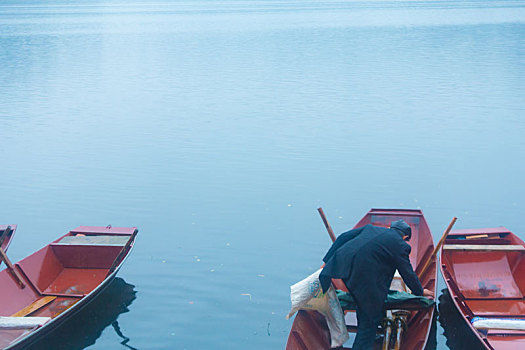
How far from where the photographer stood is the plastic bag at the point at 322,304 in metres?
7.88

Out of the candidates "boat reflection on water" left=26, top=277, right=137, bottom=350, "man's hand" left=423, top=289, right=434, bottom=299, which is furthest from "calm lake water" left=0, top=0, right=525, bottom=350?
"man's hand" left=423, top=289, right=434, bottom=299

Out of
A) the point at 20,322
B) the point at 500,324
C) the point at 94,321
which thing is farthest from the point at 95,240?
the point at 500,324

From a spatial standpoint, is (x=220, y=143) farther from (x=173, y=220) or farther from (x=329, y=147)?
(x=173, y=220)

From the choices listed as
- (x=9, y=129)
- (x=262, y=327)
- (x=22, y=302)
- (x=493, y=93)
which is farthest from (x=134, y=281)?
(x=493, y=93)

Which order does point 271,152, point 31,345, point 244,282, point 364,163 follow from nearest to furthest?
point 31,345 → point 244,282 → point 364,163 → point 271,152

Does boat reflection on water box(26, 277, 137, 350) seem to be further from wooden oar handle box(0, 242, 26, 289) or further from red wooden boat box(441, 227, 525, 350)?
red wooden boat box(441, 227, 525, 350)

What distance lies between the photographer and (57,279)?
1102 cm

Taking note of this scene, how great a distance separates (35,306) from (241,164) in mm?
8874

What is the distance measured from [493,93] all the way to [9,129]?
20.6 meters

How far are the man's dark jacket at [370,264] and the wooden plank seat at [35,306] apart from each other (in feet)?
16.8

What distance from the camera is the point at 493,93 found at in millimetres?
26109

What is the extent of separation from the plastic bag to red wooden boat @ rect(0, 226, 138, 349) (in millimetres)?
3681

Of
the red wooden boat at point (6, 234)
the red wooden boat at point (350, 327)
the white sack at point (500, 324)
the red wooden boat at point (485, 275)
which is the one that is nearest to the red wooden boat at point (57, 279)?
the red wooden boat at point (6, 234)

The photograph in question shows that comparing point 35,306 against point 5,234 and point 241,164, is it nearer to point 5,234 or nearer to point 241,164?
point 5,234
